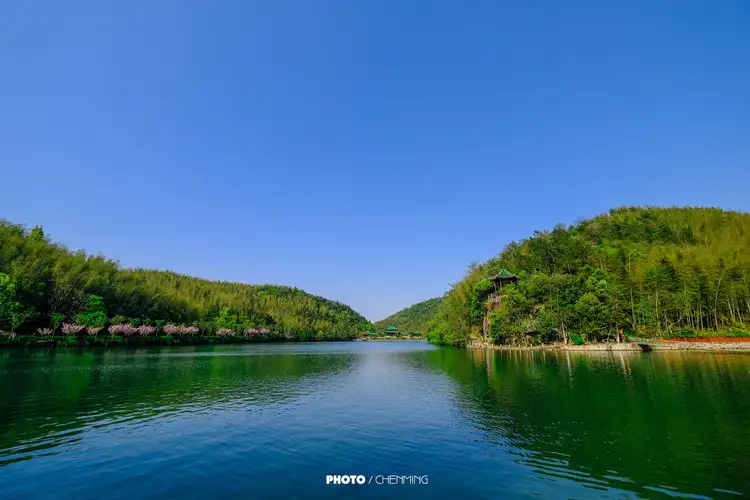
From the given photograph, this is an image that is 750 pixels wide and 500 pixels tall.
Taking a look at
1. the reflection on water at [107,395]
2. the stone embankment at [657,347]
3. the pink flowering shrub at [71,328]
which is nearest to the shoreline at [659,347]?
the stone embankment at [657,347]

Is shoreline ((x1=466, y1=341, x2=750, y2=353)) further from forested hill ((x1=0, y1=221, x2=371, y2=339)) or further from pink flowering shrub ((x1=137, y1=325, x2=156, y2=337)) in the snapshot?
forested hill ((x1=0, y1=221, x2=371, y2=339))

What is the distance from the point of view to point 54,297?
5319 cm

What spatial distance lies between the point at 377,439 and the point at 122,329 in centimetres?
6378

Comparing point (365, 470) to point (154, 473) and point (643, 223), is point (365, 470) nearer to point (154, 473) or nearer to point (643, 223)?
point (154, 473)

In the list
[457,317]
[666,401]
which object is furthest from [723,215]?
[666,401]

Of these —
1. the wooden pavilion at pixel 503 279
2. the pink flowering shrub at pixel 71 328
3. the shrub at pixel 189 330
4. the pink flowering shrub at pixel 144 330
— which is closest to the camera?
the pink flowering shrub at pixel 71 328

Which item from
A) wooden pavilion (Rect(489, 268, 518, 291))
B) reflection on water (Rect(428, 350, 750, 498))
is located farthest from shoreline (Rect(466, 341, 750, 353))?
reflection on water (Rect(428, 350, 750, 498))

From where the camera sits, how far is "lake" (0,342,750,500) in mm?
8359

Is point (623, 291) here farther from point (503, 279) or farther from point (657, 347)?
point (503, 279)

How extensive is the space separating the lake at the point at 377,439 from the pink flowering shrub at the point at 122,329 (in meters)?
41.0

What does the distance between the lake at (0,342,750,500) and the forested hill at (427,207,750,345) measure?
102 ft

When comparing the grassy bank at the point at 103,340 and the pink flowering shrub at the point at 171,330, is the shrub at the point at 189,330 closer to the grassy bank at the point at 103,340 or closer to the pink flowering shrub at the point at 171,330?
the grassy bank at the point at 103,340

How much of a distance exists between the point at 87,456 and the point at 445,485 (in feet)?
32.6

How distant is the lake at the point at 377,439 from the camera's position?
8.36m
